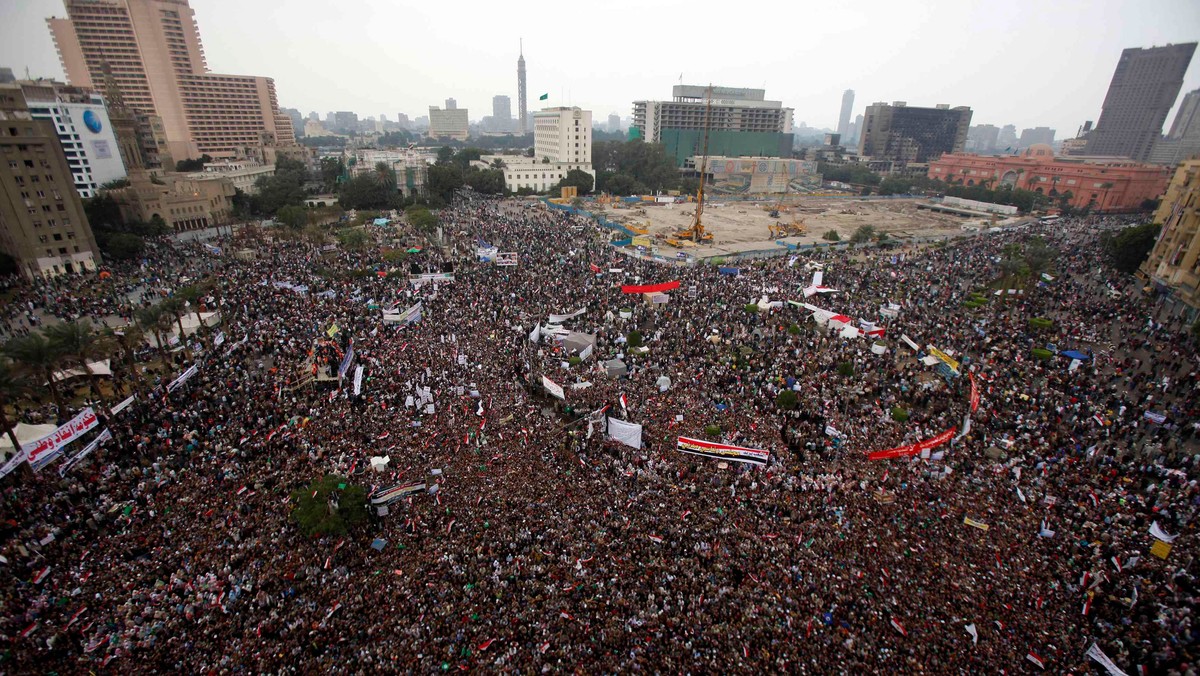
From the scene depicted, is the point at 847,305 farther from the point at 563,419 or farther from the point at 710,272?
the point at 563,419

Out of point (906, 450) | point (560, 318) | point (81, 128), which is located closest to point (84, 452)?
point (560, 318)

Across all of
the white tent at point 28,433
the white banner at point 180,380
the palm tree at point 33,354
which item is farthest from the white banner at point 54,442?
the white banner at point 180,380

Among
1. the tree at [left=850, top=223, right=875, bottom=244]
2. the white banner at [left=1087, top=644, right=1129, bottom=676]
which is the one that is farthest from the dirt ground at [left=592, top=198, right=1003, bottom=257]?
the white banner at [left=1087, top=644, right=1129, bottom=676]

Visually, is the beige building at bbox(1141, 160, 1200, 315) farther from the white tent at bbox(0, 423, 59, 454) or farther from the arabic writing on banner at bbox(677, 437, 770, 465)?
the white tent at bbox(0, 423, 59, 454)

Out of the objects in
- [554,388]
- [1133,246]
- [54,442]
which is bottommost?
[554,388]

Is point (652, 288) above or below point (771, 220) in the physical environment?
above

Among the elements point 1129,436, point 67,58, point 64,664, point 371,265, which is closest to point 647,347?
point 1129,436

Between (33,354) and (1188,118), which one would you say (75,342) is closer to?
(33,354)
